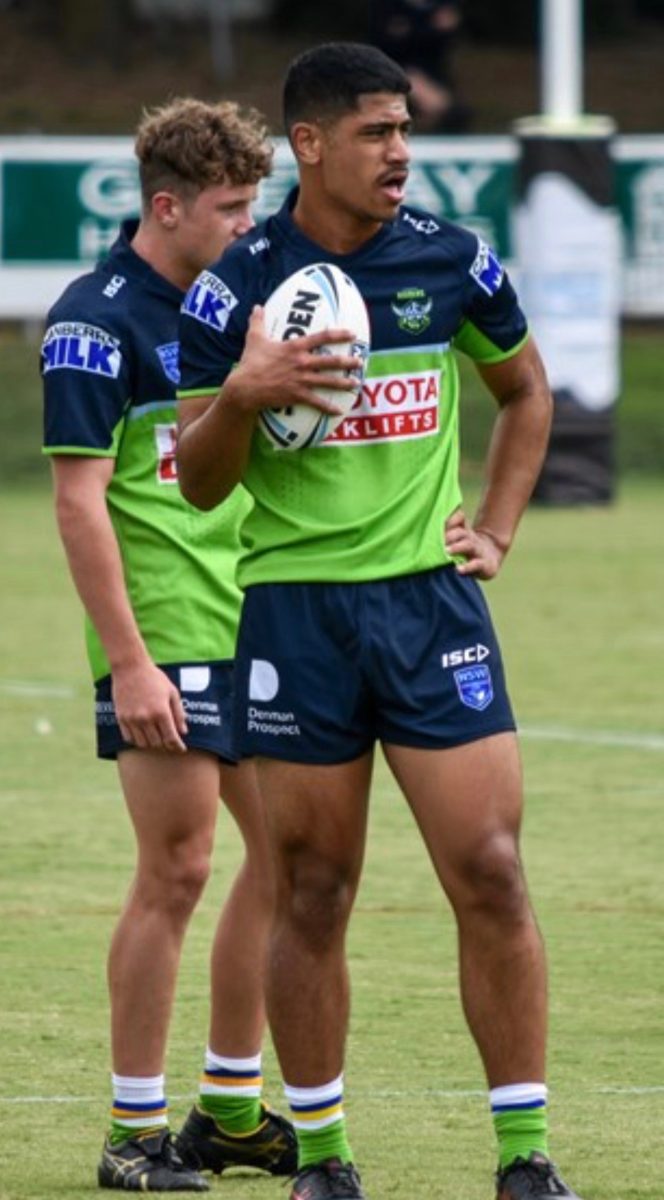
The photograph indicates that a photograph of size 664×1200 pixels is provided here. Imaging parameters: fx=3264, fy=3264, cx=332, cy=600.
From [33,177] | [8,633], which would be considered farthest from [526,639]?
[33,177]

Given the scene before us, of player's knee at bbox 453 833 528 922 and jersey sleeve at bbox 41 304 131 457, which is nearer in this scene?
player's knee at bbox 453 833 528 922

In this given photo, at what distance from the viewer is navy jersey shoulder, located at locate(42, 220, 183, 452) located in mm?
6531

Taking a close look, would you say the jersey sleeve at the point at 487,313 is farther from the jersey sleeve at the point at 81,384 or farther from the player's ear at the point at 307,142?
the jersey sleeve at the point at 81,384

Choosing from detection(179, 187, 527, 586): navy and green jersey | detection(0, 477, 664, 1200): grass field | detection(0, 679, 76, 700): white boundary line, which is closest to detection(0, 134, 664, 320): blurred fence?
detection(0, 477, 664, 1200): grass field

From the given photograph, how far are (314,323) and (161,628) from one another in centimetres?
106

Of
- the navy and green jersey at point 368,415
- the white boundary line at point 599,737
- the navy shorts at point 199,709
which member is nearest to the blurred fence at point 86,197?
the white boundary line at point 599,737

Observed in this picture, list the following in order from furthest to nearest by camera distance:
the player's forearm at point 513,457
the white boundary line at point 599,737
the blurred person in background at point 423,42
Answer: the blurred person in background at point 423,42 → the white boundary line at point 599,737 → the player's forearm at point 513,457

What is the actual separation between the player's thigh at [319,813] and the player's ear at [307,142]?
113cm

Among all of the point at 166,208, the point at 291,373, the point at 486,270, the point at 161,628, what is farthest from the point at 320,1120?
the point at 166,208

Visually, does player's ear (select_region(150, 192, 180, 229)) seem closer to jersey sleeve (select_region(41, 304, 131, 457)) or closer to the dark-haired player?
jersey sleeve (select_region(41, 304, 131, 457))

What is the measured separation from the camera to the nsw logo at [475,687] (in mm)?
6074

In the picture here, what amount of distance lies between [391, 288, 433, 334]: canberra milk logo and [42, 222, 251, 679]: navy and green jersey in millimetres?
694

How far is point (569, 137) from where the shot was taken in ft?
79.8

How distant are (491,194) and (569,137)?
139 centimetres
